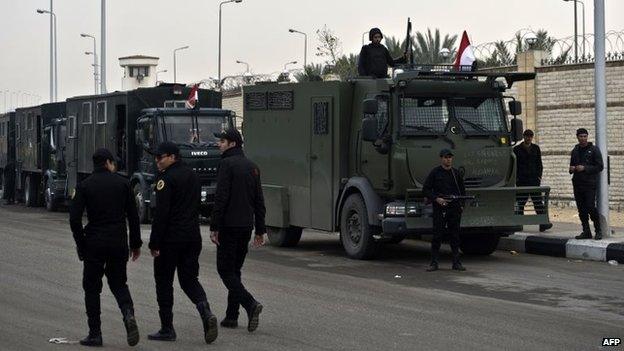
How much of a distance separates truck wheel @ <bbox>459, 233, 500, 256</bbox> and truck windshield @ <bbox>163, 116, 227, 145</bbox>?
8.84 metres

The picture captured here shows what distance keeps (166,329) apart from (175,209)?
106 cm

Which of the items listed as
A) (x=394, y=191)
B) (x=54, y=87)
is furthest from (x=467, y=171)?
(x=54, y=87)

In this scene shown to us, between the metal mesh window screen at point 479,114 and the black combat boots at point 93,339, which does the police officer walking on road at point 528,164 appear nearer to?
the metal mesh window screen at point 479,114

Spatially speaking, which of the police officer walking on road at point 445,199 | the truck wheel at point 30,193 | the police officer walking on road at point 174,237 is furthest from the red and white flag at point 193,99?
→ the police officer walking on road at point 174,237

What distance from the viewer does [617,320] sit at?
1192 cm

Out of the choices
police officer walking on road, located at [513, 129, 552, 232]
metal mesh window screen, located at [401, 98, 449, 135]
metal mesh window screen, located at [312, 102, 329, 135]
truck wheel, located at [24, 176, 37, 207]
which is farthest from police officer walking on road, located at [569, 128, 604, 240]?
truck wheel, located at [24, 176, 37, 207]

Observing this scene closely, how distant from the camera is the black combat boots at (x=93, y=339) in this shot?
10.3 metres

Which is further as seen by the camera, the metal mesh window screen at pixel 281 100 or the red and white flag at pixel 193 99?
the red and white flag at pixel 193 99

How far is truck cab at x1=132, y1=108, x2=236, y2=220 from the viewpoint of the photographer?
86.3ft

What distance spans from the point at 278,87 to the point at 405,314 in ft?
28.4

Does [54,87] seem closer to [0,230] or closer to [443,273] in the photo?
[0,230]

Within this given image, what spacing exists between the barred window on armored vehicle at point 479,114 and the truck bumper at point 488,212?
975 millimetres

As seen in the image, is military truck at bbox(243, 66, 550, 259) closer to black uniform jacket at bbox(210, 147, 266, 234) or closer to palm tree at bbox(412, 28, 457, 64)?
black uniform jacket at bbox(210, 147, 266, 234)

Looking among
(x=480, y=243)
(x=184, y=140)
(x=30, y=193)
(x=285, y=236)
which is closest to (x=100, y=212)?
(x=480, y=243)
